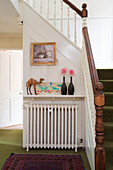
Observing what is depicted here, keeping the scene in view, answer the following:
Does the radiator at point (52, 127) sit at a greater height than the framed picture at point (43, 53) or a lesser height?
lesser

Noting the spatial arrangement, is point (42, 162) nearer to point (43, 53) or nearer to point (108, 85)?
point (108, 85)

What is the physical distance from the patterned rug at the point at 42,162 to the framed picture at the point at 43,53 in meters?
1.57

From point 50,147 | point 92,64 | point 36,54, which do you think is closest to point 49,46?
point 36,54

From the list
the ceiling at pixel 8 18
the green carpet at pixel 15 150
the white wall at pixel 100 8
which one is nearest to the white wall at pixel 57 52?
the ceiling at pixel 8 18

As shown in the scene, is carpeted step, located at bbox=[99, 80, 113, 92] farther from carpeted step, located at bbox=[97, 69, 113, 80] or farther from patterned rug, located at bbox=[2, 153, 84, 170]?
patterned rug, located at bbox=[2, 153, 84, 170]

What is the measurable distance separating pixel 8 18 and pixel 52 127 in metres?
2.24

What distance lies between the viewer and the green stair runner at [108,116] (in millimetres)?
2068

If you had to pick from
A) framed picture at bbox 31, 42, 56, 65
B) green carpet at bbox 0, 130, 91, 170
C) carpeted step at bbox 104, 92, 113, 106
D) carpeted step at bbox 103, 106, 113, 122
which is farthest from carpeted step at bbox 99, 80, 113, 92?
green carpet at bbox 0, 130, 91, 170

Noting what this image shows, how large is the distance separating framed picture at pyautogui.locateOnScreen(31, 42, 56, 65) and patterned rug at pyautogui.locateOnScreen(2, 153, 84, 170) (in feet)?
5.16

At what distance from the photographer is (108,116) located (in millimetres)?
2482

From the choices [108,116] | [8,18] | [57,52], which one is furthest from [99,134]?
[8,18]

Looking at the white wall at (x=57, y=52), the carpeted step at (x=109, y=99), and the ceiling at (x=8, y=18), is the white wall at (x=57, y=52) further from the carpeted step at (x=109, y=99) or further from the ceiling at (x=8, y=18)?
the carpeted step at (x=109, y=99)

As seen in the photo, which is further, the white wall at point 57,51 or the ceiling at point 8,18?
the white wall at point 57,51

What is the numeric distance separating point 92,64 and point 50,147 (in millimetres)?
1714
